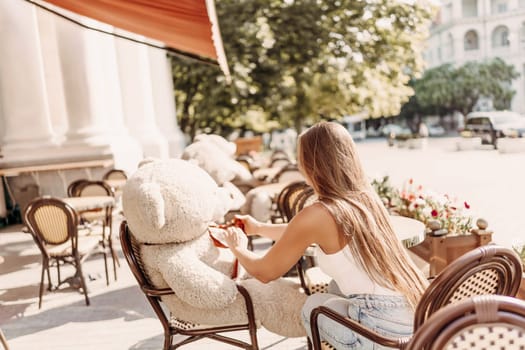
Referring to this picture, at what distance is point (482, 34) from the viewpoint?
1304 inches

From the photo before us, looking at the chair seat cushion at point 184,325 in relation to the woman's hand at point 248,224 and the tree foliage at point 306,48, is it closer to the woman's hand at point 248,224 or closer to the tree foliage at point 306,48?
the woman's hand at point 248,224

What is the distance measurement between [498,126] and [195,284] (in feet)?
41.7

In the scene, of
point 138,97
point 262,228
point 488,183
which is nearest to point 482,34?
point 488,183

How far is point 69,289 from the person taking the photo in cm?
589

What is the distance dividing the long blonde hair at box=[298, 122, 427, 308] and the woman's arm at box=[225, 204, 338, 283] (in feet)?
0.19

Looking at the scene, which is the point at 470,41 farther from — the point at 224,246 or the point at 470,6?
the point at 224,246

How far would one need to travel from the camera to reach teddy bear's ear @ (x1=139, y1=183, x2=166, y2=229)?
9.45ft

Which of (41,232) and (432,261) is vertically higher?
(41,232)

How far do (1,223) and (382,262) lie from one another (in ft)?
33.6

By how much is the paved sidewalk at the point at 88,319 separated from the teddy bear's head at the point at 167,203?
1.43 metres

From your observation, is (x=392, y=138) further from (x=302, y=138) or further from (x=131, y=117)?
(x=302, y=138)

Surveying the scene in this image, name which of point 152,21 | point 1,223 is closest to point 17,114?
point 1,223

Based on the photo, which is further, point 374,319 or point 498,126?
point 498,126

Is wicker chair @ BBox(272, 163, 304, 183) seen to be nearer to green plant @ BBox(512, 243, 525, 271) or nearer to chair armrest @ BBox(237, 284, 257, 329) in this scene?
green plant @ BBox(512, 243, 525, 271)
